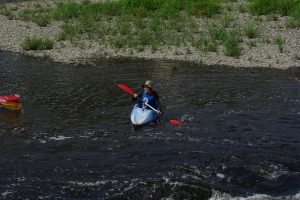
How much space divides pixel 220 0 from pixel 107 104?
1926 centimetres

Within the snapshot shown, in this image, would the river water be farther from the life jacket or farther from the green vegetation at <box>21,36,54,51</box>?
the green vegetation at <box>21,36,54,51</box>

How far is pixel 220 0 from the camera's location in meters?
32.2

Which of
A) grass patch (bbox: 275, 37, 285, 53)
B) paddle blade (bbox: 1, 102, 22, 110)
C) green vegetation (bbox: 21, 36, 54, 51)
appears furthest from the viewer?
green vegetation (bbox: 21, 36, 54, 51)

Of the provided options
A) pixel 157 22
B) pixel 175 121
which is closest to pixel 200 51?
pixel 157 22

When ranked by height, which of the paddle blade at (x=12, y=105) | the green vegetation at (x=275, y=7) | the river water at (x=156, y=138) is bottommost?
the river water at (x=156, y=138)

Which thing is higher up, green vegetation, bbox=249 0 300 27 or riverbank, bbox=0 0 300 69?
green vegetation, bbox=249 0 300 27

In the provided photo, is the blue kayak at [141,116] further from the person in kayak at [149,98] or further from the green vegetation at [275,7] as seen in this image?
the green vegetation at [275,7]

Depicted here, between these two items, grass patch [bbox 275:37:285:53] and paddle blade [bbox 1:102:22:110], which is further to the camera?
grass patch [bbox 275:37:285:53]

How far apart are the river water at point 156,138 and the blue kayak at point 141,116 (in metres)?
0.22

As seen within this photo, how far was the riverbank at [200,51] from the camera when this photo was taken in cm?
2083

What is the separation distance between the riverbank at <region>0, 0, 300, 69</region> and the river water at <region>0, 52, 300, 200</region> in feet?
5.93

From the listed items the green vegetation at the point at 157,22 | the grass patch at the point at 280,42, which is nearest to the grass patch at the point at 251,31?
the green vegetation at the point at 157,22

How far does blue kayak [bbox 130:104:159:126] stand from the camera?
1332cm

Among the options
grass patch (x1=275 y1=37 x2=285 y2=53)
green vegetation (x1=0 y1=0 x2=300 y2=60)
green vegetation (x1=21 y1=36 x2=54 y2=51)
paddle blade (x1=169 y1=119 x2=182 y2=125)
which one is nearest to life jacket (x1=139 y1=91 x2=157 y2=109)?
paddle blade (x1=169 y1=119 x2=182 y2=125)
